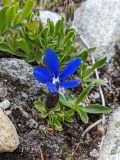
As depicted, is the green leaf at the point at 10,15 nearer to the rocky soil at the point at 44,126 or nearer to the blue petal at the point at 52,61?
the rocky soil at the point at 44,126

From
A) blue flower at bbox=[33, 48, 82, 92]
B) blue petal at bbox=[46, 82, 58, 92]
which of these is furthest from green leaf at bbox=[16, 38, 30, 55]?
blue petal at bbox=[46, 82, 58, 92]

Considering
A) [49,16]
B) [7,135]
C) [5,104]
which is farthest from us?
[49,16]

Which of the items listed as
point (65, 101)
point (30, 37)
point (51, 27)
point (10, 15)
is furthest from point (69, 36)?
point (65, 101)

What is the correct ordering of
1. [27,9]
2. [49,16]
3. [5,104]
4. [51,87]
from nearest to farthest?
[51,87] → [5,104] → [27,9] → [49,16]

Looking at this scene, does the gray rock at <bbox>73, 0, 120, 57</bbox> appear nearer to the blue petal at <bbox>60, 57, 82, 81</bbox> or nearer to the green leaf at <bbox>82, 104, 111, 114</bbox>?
the green leaf at <bbox>82, 104, 111, 114</bbox>

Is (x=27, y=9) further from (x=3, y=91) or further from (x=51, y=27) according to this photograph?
(x=3, y=91)

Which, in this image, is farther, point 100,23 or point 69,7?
point 100,23
